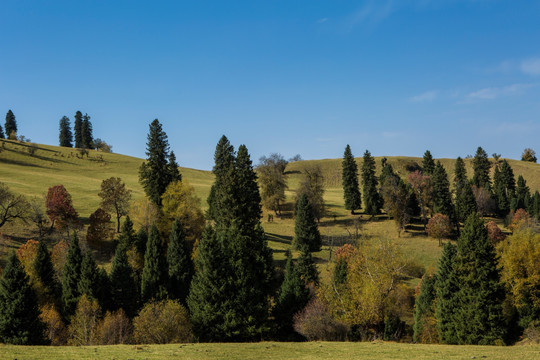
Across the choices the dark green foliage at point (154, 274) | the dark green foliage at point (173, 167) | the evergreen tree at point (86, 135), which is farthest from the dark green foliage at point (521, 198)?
the evergreen tree at point (86, 135)

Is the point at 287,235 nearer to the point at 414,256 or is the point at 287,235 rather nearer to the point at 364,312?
the point at 414,256

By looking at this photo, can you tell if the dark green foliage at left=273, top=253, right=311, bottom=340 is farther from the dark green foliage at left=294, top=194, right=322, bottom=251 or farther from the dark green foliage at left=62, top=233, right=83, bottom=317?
the dark green foliage at left=62, top=233, right=83, bottom=317

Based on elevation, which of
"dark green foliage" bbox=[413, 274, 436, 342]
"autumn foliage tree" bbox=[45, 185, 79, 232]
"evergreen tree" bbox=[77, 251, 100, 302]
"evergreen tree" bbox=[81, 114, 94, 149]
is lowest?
"dark green foliage" bbox=[413, 274, 436, 342]

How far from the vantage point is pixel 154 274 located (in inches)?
2144

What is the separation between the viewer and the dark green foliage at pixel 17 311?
123ft

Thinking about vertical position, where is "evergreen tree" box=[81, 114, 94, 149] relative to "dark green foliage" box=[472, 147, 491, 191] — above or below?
above

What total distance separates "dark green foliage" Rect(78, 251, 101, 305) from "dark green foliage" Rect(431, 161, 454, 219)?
7842cm

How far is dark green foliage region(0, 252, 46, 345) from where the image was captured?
37594 millimetres

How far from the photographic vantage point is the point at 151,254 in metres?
55.5

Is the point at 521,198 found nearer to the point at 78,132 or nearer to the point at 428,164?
the point at 428,164

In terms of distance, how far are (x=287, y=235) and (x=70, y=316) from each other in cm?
4955

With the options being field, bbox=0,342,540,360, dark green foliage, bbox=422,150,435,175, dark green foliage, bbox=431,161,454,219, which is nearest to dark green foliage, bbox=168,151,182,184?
field, bbox=0,342,540,360

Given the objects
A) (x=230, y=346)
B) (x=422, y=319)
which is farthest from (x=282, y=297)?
(x=230, y=346)

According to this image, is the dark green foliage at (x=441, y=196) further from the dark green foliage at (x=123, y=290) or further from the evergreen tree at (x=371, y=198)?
the dark green foliage at (x=123, y=290)
